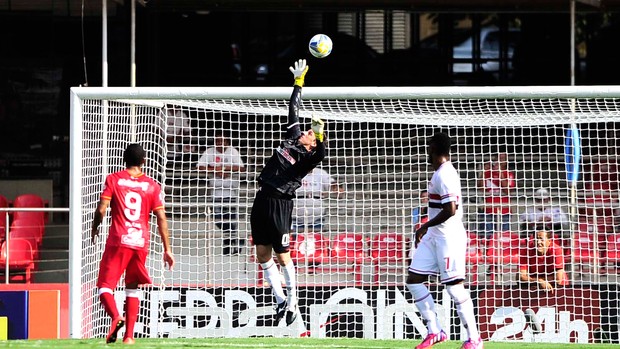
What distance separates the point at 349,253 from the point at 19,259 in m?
4.53

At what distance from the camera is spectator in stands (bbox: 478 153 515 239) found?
13148mm

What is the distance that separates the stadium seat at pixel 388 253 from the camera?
13.3m

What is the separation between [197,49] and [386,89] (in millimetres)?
7835

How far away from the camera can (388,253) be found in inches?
524

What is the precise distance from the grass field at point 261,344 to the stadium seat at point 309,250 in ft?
6.30

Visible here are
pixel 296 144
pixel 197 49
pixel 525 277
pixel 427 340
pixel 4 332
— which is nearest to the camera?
pixel 427 340

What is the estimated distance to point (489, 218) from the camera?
13.3 metres

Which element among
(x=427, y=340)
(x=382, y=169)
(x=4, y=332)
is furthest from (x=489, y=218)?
(x=4, y=332)

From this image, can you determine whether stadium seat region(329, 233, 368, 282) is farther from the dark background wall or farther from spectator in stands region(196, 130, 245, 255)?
the dark background wall

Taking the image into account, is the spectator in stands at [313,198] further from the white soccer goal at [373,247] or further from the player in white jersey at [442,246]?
the player in white jersey at [442,246]

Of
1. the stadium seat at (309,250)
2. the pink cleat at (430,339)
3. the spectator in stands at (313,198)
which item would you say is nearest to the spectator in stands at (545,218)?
the spectator in stands at (313,198)

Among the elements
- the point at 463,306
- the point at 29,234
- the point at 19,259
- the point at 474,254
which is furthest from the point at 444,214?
the point at 29,234

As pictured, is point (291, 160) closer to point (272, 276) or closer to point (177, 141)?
point (272, 276)

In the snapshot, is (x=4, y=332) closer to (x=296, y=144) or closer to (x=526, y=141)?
(x=296, y=144)
